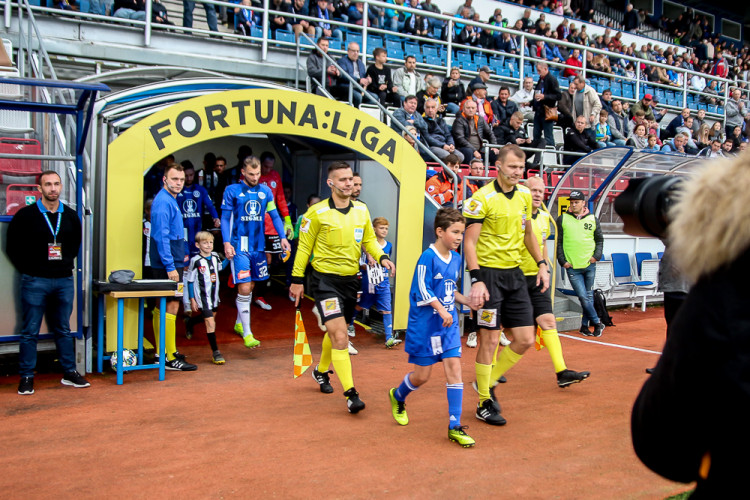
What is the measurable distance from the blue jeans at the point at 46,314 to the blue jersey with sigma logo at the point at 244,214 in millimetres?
2251

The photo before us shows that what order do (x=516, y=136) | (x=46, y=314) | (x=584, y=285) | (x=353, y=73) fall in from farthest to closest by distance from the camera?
(x=516, y=136)
(x=353, y=73)
(x=584, y=285)
(x=46, y=314)

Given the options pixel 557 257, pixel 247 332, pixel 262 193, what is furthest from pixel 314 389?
pixel 557 257

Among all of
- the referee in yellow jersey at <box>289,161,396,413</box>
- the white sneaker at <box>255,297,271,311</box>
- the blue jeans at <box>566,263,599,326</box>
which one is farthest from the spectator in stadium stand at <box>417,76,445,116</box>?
the referee in yellow jersey at <box>289,161,396,413</box>

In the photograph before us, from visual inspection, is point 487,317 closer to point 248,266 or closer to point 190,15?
point 248,266

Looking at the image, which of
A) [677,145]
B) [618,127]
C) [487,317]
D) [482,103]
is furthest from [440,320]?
[677,145]

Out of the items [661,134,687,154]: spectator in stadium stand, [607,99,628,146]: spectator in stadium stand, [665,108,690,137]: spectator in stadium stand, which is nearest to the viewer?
[607,99,628,146]: spectator in stadium stand

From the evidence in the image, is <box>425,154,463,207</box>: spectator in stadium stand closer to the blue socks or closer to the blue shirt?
the blue shirt

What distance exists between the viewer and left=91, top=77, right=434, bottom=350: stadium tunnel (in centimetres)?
731

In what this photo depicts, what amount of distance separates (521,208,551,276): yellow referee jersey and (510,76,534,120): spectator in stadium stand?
7744 millimetres

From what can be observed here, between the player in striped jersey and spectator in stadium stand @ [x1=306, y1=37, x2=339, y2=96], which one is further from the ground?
spectator in stadium stand @ [x1=306, y1=37, x2=339, y2=96]

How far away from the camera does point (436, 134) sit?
480 inches

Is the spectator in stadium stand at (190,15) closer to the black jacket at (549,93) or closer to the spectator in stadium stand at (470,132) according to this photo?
the spectator in stadium stand at (470,132)

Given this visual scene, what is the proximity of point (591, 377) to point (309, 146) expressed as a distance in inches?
241

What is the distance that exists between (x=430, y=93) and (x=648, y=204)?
11234mm
